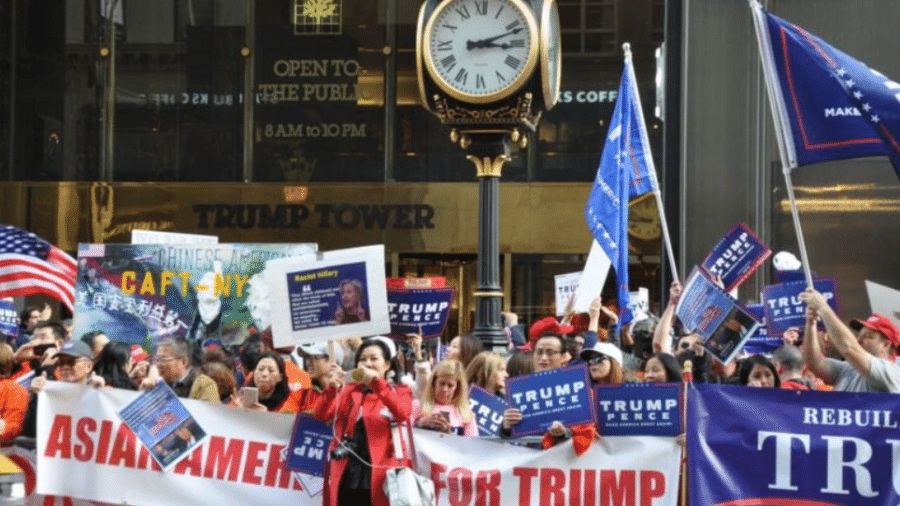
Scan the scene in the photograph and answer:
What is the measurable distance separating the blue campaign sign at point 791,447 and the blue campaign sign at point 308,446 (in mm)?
1824

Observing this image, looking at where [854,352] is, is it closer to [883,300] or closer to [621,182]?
[883,300]

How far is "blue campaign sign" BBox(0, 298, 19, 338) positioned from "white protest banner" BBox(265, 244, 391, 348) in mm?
4720

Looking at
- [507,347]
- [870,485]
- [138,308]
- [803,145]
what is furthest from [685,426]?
[138,308]

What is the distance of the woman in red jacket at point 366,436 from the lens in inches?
363

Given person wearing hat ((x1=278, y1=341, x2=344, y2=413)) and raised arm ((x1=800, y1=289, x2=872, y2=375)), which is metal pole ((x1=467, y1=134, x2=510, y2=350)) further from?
raised arm ((x1=800, y1=289, x2=872, y2=375))

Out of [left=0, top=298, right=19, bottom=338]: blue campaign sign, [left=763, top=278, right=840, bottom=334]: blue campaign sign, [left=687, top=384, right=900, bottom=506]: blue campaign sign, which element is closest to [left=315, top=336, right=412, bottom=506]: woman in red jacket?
[left=687, top=384, right=900, bottom=506]: blue campaign sign

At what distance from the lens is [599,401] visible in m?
9.33

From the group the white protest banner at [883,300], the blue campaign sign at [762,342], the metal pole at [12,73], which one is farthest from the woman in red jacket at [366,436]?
the metal pole at [12,73]

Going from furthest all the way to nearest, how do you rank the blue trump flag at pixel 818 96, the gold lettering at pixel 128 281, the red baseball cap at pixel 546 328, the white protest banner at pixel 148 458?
the gold lettering at pixel 128 281 < the red baseball cap at pixel 546 328 < the white protest banner at pixel 148 458 < the blue trump flag at pixel 818 96

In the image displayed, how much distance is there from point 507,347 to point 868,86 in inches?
169

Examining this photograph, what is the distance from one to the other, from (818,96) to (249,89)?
1306cm

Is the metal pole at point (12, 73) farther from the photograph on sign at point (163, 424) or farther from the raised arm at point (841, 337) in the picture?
the raised arm at point (841, 337)

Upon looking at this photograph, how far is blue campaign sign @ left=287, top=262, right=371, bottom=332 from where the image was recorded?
9383 mm

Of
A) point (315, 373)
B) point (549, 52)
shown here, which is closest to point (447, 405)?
point (315, 373)
